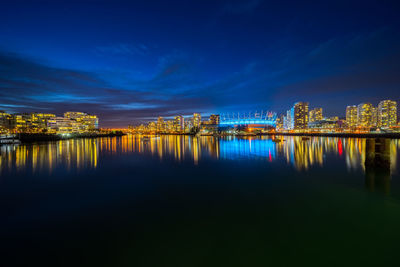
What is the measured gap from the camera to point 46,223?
6.29 metres

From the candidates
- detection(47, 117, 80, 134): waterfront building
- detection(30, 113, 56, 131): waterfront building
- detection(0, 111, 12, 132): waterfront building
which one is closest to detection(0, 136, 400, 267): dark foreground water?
detection(47, 117, 80, 134): waterfront building

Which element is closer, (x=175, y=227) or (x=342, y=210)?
(x=175, y=227)

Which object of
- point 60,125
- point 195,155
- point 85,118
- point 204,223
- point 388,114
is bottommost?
point 204,223

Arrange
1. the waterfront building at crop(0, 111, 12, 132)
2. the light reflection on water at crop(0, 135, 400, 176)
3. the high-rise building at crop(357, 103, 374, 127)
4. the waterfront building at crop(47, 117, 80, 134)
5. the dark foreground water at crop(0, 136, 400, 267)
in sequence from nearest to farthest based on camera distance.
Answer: the dark foreground water at crop(0, 136, 400, 267) < the light reflection on water at crop(0, 135, 400, 176) < the waterfront building at crop(0, 111, 12, 132) < the waterfront building at crop(47, 117, 80, 134) < the high-rise building at crop(357, 103, 374, 127)

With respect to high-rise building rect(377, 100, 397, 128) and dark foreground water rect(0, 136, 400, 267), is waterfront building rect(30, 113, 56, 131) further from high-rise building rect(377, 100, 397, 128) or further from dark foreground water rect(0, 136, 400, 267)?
high-rise building rect(377, 100, 397, 128)

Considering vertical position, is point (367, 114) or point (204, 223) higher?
point (367, 114)

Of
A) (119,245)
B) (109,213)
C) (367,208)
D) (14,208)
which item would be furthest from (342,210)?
(14,208)

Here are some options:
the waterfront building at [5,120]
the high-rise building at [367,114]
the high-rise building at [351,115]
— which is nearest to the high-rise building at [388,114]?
the high-rise building at [367,114]

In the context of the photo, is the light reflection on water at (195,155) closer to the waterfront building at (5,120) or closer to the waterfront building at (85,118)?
the waterfront building at (5,120)

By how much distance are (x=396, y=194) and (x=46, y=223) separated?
13809 millimetres

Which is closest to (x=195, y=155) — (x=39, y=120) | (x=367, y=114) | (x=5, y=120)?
(x=5, y=120)

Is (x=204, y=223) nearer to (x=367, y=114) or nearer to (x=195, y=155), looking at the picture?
(x=195, y=155)

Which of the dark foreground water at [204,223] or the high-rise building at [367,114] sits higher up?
the high-rise building at [367,114]

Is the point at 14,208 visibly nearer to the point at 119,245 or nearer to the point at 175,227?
the point at 119,245
